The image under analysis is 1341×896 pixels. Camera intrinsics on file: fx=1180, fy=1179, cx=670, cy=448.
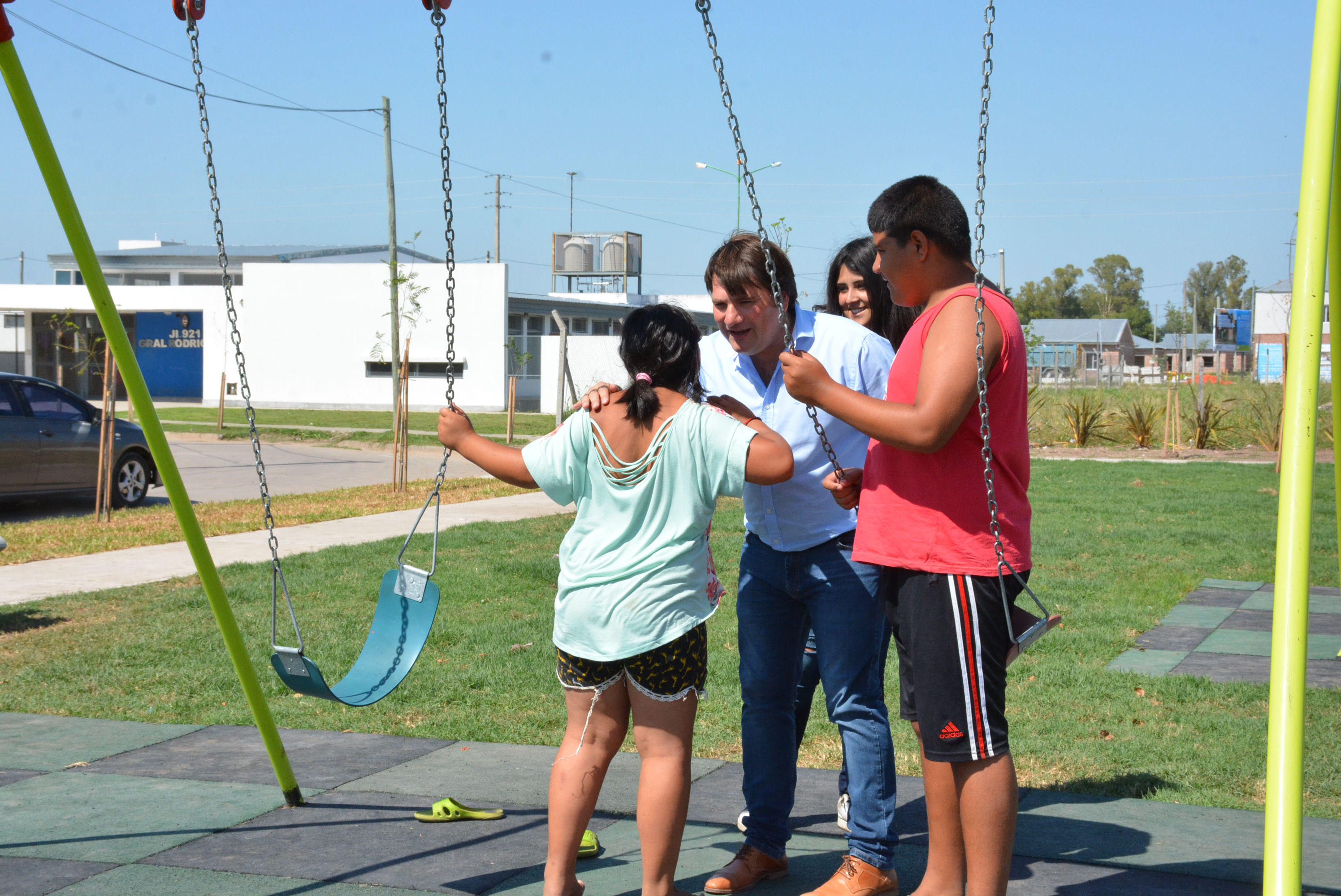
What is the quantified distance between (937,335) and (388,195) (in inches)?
1047

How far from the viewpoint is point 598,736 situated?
306 centimetres

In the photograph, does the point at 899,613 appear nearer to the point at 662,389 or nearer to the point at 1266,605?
the point at 662,389

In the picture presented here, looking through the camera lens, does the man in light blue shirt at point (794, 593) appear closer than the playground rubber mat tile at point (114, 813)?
Yes

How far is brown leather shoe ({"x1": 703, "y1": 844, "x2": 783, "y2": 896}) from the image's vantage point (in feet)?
10.9

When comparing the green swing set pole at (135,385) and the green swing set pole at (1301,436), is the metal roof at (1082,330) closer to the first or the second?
the green swing set pole at (135,385)

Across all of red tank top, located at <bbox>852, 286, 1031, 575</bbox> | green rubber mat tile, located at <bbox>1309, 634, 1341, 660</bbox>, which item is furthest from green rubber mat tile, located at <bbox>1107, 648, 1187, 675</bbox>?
red tank top, located at <bbox>852, 286, 1031, 575</bbox>

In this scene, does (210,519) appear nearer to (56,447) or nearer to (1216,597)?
(56,447)

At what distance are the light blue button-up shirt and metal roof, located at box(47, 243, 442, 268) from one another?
45.8 m

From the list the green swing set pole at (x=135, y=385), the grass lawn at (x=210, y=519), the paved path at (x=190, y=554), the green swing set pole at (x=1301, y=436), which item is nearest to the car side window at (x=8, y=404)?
the grass lawn at (x=210, y=519)

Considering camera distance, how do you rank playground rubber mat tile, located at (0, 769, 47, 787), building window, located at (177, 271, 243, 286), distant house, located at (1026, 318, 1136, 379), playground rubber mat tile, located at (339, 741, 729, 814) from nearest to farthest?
playground rubber mat tile, located at (339, 741, 729, 814)
playground rubber mat tile, located at (0, 769, 47, 787)
building window, located at (177, 271, 243, 286)
distant house, located at (1026, 318, 1136, 379)

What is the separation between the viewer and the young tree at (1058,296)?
356 feet

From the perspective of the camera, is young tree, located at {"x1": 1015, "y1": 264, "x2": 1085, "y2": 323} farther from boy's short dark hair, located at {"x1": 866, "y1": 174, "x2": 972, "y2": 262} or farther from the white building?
boy's short dark hair, located at {"x1": 866, "y1": 174, "x2": 972, "y2": 262}

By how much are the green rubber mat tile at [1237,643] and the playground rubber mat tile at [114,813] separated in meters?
5.11

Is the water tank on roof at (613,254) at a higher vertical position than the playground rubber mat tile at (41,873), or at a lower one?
higher
